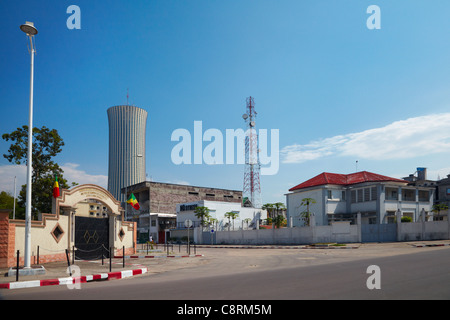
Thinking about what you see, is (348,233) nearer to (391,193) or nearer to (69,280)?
(391,193)

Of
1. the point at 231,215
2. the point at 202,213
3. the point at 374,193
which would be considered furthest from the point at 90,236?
the point at 231,215

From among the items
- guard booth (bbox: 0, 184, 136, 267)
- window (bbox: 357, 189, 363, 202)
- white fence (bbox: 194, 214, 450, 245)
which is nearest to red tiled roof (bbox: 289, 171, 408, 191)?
window (bbox: 357, 189, 363, 202)

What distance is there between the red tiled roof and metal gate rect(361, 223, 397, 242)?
1336cm

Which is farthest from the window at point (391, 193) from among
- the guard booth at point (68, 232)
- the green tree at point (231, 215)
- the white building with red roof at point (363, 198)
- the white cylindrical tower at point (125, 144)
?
the white cylindrical tower at point (125, 144)

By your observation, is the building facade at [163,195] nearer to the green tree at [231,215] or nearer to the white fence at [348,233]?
the green tree at [231,215]

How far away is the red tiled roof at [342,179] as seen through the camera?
57.4m

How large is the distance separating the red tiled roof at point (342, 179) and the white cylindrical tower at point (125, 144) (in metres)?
102

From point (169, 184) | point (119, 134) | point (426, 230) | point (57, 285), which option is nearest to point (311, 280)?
point (57, 285)

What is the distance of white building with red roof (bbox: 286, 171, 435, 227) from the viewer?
53656 mm

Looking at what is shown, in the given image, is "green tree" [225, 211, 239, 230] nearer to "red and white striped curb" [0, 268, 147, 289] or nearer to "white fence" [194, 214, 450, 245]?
"white fence" [194, 214, 450, 245]

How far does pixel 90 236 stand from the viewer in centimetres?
2658

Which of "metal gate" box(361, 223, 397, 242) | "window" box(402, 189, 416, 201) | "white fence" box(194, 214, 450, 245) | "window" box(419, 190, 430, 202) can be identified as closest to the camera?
"white fence" box(194, 214, 450, 245)
